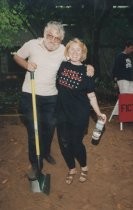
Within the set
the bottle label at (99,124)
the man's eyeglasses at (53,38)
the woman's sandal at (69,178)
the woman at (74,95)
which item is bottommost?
the woman's sandal at (69,178)

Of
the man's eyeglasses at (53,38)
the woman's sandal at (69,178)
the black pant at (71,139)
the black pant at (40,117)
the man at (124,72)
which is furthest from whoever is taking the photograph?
the man at (124,72)

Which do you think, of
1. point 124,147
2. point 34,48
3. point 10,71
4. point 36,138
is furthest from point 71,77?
point 10,71

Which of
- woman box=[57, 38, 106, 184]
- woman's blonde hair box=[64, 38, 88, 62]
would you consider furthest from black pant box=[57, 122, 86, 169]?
woman's blonde hair box=[64, 38, 88, 62]

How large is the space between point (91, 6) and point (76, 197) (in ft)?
40.3

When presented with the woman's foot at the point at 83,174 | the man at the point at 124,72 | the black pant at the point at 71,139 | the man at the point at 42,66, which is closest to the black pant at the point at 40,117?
the man at the point at 42,66

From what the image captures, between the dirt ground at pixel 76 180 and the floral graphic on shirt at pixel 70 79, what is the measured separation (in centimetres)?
168

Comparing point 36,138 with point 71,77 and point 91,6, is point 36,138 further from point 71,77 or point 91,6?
point 91,6

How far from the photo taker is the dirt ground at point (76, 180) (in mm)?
5236

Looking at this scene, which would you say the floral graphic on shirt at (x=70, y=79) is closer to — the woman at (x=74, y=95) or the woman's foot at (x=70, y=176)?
the woman at (x=74, y=95)

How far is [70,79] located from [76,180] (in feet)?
5.85

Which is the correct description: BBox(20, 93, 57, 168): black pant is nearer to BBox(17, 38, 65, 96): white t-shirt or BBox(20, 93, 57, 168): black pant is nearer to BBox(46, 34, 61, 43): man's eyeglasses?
BBox(17, 38, 65, 96): white t-shirt

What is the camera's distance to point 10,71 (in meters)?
20.0

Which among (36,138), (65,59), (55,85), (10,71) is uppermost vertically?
(65,59)

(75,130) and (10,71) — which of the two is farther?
(10,71)
